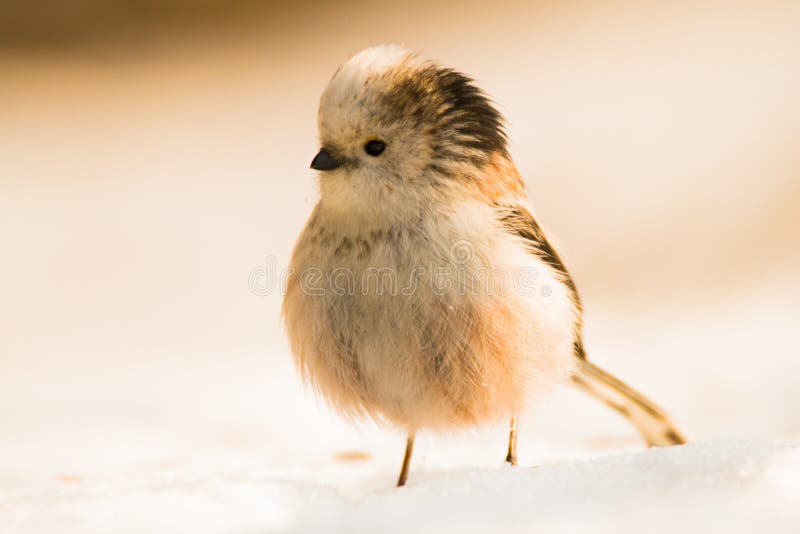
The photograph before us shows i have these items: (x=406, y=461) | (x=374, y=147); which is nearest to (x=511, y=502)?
(x=406, y=461)

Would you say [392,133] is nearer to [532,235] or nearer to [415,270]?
[415,270]

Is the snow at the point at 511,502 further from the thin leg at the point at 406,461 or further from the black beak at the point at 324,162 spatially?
the black beak at the point at 324,162

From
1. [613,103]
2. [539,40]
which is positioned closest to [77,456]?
[613,103]

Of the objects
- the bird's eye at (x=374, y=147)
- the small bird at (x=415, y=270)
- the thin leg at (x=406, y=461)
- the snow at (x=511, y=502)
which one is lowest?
the thin leg at (x=406, y=461)

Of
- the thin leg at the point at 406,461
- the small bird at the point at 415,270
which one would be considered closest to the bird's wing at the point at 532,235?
the small bird at the point at 415,270

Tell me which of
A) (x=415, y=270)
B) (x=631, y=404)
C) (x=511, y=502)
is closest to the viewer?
(x=511, y=502)
